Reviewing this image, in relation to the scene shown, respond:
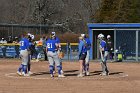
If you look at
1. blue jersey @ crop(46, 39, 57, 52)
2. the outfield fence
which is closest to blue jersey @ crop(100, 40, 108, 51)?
blue jersey @ crop(46, 39, 57, 52)

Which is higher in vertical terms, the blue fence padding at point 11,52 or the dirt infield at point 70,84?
the blue fence padding at point 11,52

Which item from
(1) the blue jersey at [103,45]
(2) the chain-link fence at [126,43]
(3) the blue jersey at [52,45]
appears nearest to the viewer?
(3) the blue jersey at [52,45]

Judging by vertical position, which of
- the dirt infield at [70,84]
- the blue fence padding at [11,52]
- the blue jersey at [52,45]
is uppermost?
the blue jersey at [52,45]

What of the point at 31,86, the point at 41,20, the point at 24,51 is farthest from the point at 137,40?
the point at 41,20

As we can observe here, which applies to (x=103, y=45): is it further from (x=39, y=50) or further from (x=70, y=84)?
(x=39, y=50)

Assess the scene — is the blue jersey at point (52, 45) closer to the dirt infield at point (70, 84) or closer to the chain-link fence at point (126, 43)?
the dirt infield at point (70, 84)

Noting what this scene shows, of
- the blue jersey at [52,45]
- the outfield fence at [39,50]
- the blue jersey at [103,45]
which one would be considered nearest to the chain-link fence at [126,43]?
the outfield fence at [39,50]

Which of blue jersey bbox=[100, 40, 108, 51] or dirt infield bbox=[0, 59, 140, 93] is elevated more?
blue jersey bbox=[100, 40, 108, 51]

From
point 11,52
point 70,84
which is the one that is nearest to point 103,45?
point 70,84

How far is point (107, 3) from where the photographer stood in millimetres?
49031

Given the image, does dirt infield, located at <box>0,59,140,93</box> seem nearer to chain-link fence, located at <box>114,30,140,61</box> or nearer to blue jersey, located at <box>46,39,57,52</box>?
blue jersey, located at <box>46,39,57,52</box>

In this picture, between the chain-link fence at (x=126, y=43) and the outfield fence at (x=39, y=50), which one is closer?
the chain-link fence at (x=126, y=43)

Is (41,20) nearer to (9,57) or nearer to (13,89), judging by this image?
(9,57)

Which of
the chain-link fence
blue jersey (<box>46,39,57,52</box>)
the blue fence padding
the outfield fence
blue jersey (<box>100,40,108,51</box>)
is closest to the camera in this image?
blue jersey (<box>46,39,57,52</box>)
